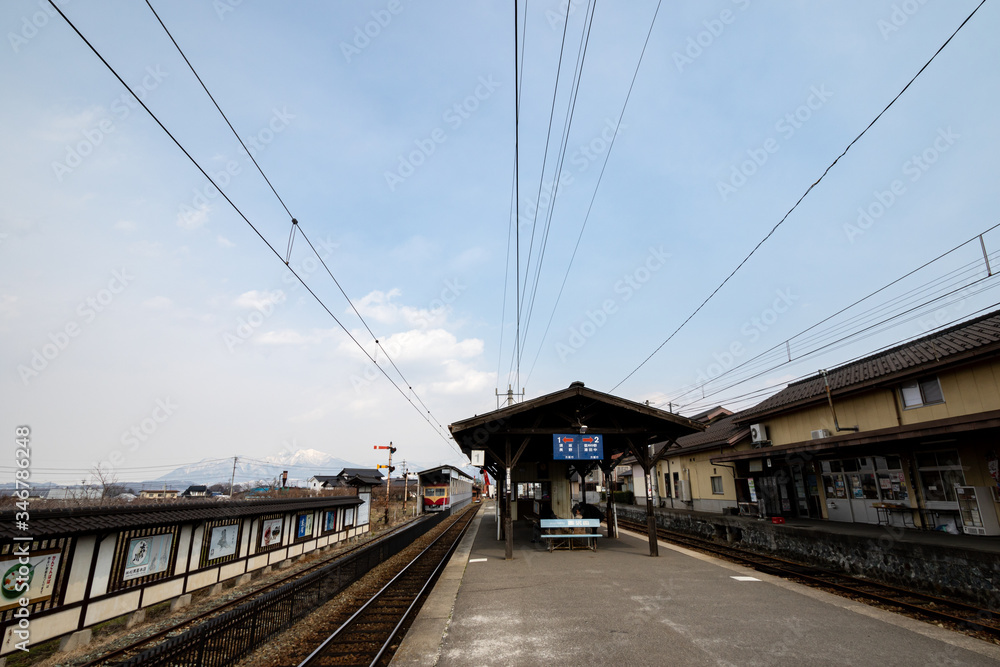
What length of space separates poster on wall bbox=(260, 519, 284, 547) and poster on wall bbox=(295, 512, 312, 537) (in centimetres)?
157

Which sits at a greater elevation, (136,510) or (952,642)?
(136,510)

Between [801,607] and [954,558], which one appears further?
[954,558]

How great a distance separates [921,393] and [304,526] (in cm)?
2165

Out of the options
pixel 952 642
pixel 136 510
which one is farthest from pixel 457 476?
pixel 952 642

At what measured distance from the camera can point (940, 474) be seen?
43.0 feet

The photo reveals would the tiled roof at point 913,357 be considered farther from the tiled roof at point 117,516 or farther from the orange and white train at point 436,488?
the orange and white train at point 436,488

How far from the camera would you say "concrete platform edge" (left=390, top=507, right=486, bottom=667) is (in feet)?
19.3

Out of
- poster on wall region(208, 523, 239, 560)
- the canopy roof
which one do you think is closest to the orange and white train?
the canopy roof

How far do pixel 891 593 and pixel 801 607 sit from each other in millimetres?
3253

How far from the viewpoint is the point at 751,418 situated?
21.8 m

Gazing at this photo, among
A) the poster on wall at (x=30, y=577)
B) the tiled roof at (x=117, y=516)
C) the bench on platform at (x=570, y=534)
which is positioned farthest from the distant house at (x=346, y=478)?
the poster on wall at (x=30, y=577)

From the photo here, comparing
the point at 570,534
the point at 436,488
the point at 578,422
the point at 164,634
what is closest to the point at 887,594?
the point at 578,422

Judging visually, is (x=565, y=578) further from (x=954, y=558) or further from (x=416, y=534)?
(x=416, y=534)

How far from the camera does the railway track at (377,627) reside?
22.5ft
